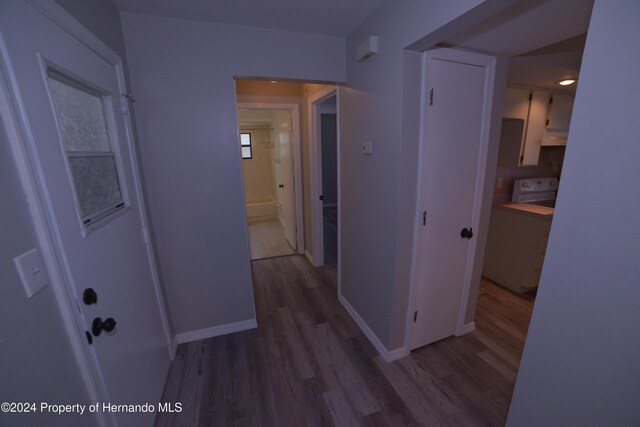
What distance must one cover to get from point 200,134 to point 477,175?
2108 millimetres

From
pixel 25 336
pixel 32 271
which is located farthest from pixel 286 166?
pixel 25 336

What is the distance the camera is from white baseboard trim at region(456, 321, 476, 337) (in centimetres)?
219

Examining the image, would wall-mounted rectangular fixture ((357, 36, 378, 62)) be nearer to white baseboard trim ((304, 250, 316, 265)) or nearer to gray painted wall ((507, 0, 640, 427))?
gray painted wall ((507, 0, 640, 427))

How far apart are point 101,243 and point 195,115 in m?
1.11

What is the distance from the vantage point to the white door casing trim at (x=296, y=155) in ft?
10.4

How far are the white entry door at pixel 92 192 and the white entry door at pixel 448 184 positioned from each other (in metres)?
1.81

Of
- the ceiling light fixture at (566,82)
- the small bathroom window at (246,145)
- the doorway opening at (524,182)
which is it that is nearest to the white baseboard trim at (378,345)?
the doorway opening at (524,182)

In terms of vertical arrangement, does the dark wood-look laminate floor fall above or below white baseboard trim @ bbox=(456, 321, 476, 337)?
below

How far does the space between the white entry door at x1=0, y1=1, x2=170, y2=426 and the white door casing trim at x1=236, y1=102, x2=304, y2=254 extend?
1830 millimetres

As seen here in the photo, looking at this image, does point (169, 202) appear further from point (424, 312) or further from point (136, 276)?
point (424, 312)

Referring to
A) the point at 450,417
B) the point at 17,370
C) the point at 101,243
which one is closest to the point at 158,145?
the point at 101,243

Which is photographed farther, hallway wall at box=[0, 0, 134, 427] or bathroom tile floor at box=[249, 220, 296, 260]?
bathroom tile floor at box=[249, 220, 296, 260]

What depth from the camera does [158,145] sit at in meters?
1.81

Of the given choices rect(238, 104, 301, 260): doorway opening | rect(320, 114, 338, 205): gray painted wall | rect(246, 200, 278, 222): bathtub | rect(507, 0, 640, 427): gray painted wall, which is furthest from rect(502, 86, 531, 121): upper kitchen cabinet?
rect(246, 200, 278, 222): bathtub
